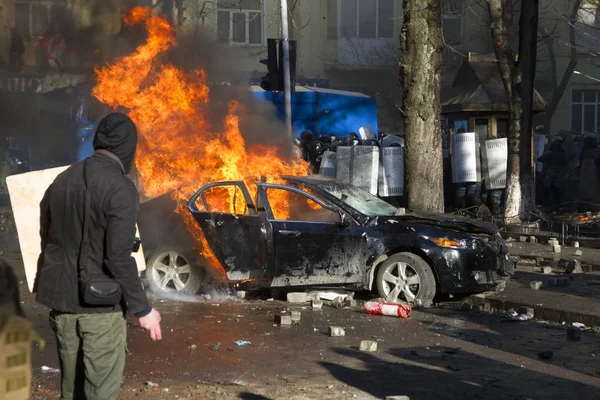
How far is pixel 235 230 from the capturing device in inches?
471

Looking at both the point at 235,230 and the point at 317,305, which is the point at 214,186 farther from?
the point at 317,305

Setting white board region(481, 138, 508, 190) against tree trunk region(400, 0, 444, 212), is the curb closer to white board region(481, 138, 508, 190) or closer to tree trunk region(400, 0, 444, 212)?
tree trunk region(400, 0, 444, 212)

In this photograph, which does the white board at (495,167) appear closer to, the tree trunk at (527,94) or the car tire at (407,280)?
the tree trunk at (527,94)

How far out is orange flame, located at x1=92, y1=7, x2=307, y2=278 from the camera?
1292cm

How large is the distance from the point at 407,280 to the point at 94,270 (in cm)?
709

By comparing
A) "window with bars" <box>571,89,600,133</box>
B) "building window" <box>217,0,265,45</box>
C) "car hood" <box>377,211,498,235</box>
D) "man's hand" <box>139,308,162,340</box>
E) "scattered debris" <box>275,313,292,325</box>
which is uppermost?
"building window" <box>217,0,265,45</box>

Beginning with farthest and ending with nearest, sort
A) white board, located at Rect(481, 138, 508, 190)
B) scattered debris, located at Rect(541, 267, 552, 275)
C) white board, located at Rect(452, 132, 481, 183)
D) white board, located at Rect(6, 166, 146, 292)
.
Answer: white board, located at Rect(481, 138, 508, 190) < white board, located at Rect(452, 132, 481, 183) < scattered debris, located at Rect(541, 267, 552, 275) < white board, located at Rect(6, 166, 146, 292)

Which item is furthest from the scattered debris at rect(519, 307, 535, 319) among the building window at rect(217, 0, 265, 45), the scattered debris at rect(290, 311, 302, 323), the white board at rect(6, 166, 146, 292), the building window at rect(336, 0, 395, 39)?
the building window at rect(336, 0, 395, 39)

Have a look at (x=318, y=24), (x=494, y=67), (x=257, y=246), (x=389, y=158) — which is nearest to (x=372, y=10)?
(x=318, y=24)

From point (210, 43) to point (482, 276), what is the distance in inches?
312

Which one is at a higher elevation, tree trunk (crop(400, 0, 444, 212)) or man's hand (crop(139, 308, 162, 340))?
tree trunk (crop(400, 0, 444, 212))

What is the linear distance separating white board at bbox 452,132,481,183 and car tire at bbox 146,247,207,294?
1260cm

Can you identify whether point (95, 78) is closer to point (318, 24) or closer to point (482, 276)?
point (482, 276)

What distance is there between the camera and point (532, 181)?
862 inches
